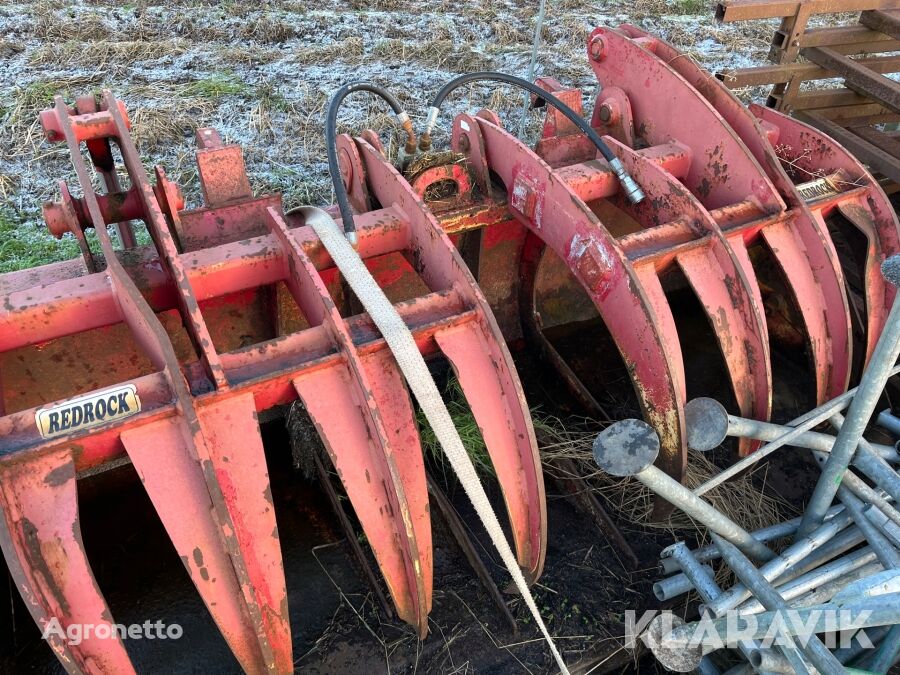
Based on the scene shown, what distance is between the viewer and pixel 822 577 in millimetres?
2287

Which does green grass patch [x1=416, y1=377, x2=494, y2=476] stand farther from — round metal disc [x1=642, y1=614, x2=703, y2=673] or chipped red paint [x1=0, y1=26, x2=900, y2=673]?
round metal disc [x1=642, y1=614, x2=703, y2=673]

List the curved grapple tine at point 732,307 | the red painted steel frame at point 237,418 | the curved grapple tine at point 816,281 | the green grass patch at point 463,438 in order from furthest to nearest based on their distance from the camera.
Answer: the green grass patch at point 463,438 → the curved grapple tine at point 816,281 → the curved grapple tine at point 732,307 → the red painted steel frame at point 237,418

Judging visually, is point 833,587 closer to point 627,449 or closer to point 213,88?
point 627,449

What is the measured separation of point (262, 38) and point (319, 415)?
577 cm

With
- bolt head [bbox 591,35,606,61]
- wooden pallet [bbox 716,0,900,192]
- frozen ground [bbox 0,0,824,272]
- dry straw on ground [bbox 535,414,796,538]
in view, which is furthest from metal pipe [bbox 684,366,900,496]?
frozen ground [bbox 0,0,824,272]

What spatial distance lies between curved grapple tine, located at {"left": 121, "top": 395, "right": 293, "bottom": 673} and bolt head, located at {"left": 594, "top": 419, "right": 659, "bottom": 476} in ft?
3.05

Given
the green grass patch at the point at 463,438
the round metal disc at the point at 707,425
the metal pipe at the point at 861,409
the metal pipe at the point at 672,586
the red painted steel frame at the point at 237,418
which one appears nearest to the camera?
the red painted steel frame at the point at 237,418

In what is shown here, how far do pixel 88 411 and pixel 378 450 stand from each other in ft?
2.52

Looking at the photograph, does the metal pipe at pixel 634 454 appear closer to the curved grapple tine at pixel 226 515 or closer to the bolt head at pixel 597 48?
the curved grapple tine at pixel 226 515

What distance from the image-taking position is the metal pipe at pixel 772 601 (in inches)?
70.7

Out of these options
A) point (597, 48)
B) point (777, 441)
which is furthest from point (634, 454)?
point (597, 48)

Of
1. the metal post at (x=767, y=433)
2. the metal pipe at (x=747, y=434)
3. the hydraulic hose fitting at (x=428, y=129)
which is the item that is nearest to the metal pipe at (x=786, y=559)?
the metal pipe at (x=747, y=434)

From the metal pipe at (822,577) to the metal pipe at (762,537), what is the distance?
0.76 ft

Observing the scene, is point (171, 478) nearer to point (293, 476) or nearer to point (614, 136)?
point (293, 476)
